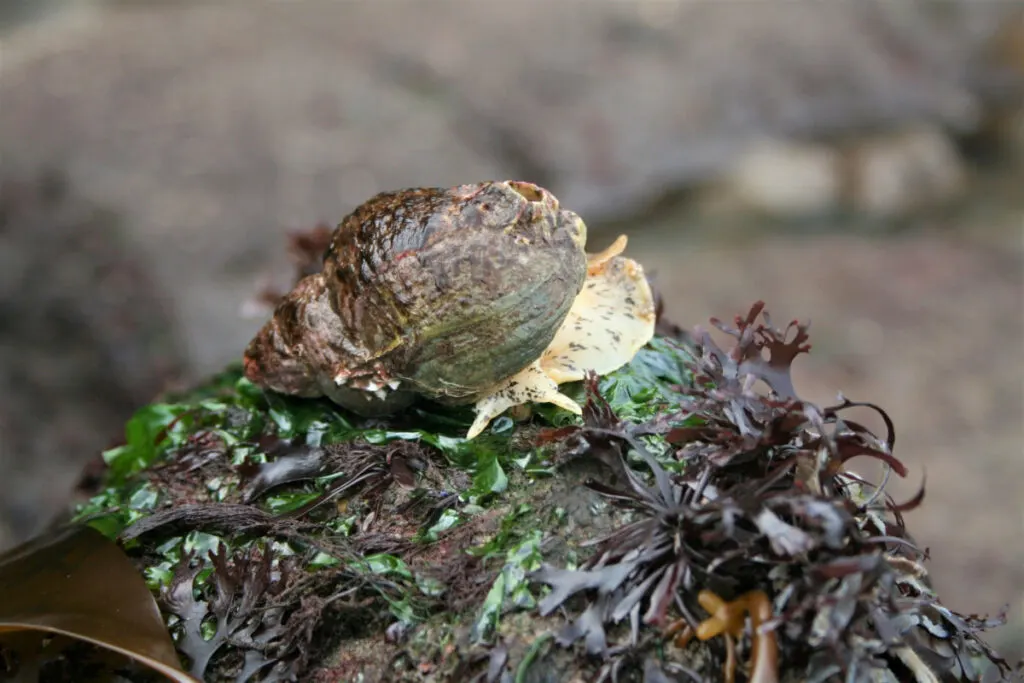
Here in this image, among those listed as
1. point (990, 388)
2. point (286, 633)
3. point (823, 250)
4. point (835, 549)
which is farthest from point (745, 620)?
point (823, 250)

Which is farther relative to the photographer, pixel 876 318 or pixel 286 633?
pixel 876 318

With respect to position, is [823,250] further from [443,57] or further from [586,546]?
[586,546]

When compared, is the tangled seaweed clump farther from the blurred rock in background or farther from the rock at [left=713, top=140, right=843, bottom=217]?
the rock at [left=713, top=140, right=843, bottom=217]

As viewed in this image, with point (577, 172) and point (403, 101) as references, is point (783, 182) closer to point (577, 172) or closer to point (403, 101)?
point (577, 172)

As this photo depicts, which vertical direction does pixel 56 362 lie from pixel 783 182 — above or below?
below

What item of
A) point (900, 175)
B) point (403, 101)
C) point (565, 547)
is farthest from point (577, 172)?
point (565, 547)

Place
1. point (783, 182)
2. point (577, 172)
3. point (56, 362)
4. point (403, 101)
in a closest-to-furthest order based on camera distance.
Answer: point (56, 362), point (403, 101), point (577, 172), point (783, 182)

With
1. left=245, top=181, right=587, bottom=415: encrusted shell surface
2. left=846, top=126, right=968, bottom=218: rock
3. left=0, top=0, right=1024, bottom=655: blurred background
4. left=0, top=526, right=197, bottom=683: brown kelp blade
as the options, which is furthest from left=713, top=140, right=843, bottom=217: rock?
left=0, top=526, right=197, bottom=683: brown kelp blade
